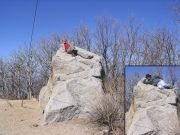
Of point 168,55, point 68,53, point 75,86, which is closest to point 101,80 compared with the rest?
point 75,86

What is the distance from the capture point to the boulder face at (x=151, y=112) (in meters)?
7.11

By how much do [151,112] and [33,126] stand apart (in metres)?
5.12

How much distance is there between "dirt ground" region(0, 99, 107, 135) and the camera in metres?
10.7

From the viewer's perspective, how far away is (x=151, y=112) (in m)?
7.23

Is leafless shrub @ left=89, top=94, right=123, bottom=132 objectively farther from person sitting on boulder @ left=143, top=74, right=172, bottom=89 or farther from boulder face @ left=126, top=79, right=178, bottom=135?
person sitting on boulder @ left=143, top=74, right=172, bottom=89

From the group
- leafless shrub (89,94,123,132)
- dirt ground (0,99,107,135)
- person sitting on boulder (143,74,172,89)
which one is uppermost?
person sitting on boulder (143,74,172,89)

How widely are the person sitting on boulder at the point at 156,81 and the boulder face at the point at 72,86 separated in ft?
16.0

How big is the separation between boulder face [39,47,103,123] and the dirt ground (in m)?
0.35

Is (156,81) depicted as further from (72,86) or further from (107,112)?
(72,86)

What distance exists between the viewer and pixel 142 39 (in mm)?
29141

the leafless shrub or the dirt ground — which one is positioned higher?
the leafless shrub

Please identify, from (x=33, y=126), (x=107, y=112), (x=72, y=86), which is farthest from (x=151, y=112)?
(x=72, y=86)

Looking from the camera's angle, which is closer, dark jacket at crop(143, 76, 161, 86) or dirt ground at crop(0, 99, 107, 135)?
dark jacket at crop(143, 76, 161, 86)

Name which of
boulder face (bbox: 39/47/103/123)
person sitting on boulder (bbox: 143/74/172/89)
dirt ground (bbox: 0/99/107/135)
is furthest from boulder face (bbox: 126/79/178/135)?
boulder face (bbox: 39/47/103/123)
